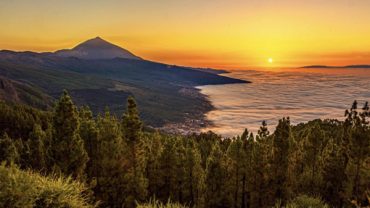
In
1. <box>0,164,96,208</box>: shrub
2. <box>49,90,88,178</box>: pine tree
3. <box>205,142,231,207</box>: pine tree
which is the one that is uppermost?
<box>0,164,96,208</box>: shrub

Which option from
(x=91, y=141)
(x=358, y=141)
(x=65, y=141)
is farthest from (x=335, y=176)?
(x=65, y=141)

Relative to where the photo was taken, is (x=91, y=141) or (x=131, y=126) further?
(x=131, y=126)

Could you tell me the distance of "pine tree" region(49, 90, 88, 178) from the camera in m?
37.1

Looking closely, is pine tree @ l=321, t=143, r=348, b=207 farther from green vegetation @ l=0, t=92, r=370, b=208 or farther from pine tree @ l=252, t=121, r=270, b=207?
pine tree @ l=252, t=121, r=270, b=207

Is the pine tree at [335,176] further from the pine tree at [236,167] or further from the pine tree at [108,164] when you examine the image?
the pine tree at [108,164]

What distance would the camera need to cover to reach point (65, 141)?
3719 cm

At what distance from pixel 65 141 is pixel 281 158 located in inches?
1152

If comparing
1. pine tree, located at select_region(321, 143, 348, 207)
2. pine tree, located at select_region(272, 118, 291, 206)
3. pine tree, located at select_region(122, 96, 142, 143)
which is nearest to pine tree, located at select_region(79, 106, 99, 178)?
pine tree, located at select_region(122, 96, 142, 143)

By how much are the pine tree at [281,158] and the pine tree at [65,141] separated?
2666 centimetres

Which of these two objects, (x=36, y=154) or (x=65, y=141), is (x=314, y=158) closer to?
(x=65, y=141)

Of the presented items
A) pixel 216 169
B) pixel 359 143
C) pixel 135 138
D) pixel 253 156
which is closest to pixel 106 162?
pixel 135 138

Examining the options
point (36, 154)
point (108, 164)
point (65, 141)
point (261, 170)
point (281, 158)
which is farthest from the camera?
point (261, 170)

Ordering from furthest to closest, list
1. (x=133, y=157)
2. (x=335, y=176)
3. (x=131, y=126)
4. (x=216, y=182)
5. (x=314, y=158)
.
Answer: (x=314, y=158) → (x=216, y=182) → (x=335, y=176) → (x=133, y=157) → (x=131, y=126)

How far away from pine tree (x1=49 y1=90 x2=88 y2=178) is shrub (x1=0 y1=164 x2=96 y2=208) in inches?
1008
